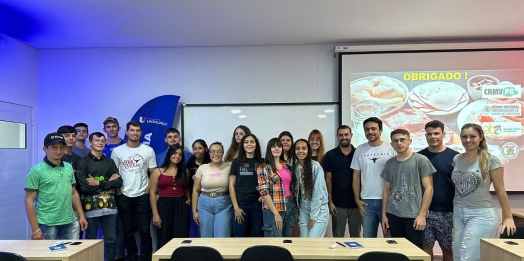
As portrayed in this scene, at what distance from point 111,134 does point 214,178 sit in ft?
5.39

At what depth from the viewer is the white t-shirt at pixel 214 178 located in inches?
132

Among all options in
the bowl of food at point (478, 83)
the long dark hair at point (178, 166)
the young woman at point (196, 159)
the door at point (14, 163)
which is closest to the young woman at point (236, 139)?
the young woman at point (196, 159)

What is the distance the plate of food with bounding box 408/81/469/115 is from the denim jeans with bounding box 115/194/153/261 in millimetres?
3535

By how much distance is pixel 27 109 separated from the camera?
446 cm

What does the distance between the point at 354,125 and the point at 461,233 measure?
1.88m

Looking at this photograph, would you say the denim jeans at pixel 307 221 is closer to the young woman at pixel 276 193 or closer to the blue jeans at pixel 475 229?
the young woman at pixel 276 193

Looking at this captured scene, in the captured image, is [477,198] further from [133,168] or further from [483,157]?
[133,168]

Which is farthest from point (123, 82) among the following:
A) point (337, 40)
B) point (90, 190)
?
point (337, 40)

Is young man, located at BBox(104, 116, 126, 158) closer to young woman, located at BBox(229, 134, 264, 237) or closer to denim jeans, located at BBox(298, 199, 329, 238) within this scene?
young woman, located at BBox(229, 134, 264, 237)

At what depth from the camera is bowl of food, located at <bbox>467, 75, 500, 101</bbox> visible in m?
4.19

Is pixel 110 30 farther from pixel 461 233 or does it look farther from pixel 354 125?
pixel 461 233

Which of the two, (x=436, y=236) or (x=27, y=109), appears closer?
(x=436, y=236)

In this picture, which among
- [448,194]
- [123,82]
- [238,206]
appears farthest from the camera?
[123,82]

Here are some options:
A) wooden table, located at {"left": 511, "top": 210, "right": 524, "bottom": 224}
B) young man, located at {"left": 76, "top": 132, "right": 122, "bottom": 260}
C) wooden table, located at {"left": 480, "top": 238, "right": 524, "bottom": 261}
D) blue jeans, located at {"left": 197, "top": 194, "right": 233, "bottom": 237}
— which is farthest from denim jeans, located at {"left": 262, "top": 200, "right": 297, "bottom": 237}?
wooden table, located at {"left": 511, "top": 210, "right": 524, "bottom": 224}
